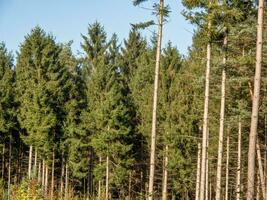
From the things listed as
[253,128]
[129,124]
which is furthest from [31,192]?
[129,124]

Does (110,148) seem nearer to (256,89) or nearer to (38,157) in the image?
(38,157)

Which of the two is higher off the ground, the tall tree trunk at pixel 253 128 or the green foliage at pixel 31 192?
the tall tree trunk at pixel 253 128

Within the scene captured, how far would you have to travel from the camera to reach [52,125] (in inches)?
1610

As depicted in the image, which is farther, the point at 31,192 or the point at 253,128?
the point at 31,192

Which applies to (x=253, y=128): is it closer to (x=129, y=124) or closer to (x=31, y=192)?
(x=31, y=192)

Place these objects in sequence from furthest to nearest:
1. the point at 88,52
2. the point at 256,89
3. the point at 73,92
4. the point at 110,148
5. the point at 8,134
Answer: the point at 88,52 → the point at 8,134 → the point at 73,92 → the point at 110,148 → the point at 256,89

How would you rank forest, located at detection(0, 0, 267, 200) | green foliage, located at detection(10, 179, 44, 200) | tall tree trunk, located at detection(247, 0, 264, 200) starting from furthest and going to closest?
forest, located at detection(0, 0, 267, 200), green foliage, located at detection(10, 179, 44, 200), tall tree trunk, located at detection(247, 0, 264, 200)

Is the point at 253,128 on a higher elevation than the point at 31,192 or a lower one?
higher

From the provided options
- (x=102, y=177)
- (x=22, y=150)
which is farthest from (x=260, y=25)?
(x=22, y=150)

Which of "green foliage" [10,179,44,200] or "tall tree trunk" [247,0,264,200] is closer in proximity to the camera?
"tall tree trunk" [247,0,264,200]

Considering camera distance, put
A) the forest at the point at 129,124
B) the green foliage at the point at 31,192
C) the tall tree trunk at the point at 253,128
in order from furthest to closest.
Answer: the forest at the point at 129,124 < the green foliage at the point at 31,192 < the tall tree trunk at the point at 253,128

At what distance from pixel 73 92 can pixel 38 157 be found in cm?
692

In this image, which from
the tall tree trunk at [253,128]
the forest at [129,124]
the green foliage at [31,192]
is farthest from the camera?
the forest at [129,124]

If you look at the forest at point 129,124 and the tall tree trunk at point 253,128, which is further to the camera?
the forest at point 129,124
